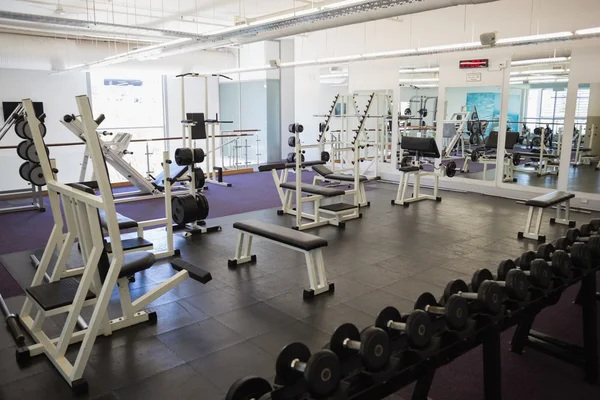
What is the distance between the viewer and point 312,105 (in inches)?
383

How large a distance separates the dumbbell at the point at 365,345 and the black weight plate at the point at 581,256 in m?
1.34

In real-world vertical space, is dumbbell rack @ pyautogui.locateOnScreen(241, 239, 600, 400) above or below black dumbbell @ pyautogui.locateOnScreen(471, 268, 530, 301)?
below

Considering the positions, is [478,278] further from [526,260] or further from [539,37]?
[539,37]

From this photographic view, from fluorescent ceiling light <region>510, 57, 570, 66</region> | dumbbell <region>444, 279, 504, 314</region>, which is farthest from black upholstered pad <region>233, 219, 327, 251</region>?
fluorescent ceiling light <region>510, 57, 570, 66</region>

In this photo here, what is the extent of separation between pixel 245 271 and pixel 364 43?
5.82 metres

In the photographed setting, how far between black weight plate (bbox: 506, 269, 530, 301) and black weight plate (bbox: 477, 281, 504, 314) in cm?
10

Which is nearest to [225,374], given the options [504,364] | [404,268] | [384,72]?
[504,364]

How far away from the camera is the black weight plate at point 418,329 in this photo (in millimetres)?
1704

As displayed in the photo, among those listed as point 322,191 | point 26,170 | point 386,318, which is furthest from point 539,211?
point 26,170

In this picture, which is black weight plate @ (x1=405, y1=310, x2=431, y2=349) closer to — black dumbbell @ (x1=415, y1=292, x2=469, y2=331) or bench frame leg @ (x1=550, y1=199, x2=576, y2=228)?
black dumbbell @ (x1=415, y1=292, x2=469, y2=331)

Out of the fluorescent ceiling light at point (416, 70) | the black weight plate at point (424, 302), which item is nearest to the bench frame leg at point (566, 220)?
the fluorescent ceiling light at point (416, 70)

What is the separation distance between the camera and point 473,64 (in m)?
7.02

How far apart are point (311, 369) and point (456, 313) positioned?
0.70 meters

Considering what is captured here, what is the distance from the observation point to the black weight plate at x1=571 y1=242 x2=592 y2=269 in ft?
7.88
